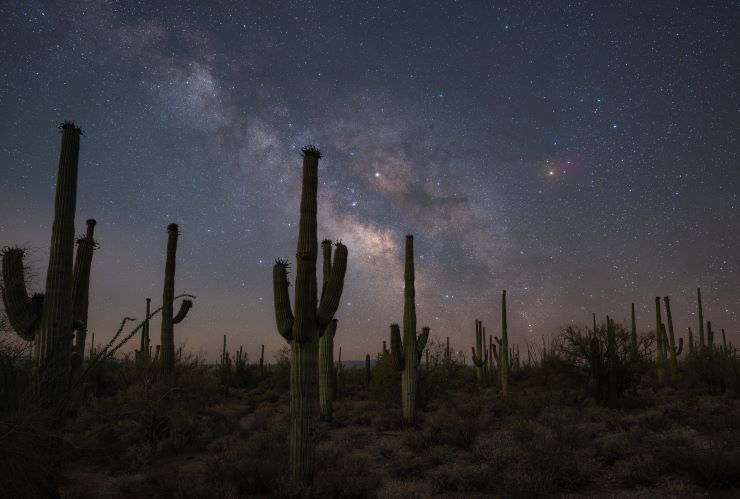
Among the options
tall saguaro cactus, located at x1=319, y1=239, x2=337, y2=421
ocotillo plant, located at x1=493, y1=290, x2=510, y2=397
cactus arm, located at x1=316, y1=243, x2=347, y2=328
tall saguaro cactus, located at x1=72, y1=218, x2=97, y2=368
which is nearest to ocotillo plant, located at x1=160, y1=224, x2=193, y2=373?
tall saguaro cactus, located at x1=72, y1=218, x2=97, y2=368

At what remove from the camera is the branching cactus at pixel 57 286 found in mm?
8484

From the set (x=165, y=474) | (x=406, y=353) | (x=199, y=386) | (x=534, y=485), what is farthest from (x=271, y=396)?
(x=534, y=485)

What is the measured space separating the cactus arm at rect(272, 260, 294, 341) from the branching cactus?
11.8ft

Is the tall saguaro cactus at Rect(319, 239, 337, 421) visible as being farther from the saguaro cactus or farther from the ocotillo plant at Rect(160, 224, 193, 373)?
the saguaro cactus

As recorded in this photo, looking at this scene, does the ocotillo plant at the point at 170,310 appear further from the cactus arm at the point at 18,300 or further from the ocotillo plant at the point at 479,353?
the ocotillo plant at the point at 479,353

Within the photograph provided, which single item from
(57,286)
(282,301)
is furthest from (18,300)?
(282,301)

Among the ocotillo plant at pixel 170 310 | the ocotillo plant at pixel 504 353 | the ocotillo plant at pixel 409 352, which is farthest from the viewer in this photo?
the ocotillo plant at pixel 504 353

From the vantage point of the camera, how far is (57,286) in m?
8.91

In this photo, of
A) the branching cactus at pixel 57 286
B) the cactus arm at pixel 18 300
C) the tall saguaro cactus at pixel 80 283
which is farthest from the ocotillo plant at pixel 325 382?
the cactus arm at pixel 18 300

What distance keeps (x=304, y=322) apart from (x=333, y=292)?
1044 mm

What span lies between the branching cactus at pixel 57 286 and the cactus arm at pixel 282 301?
3594 mm

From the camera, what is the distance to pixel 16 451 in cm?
472

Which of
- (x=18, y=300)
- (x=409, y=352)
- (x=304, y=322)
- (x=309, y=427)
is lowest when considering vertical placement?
(x=309, y=427)

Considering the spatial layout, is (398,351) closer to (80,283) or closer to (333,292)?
(333,292)
